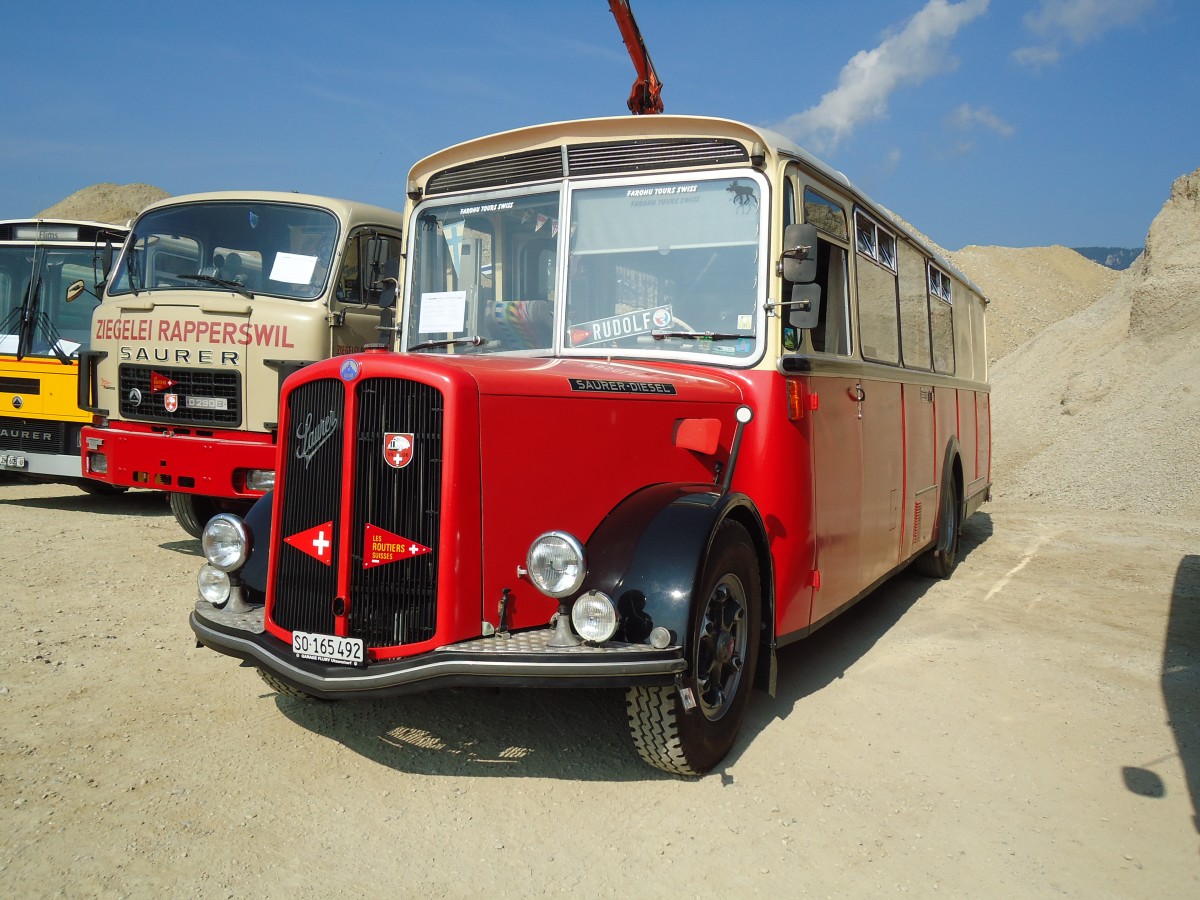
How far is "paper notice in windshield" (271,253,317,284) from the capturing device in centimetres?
795

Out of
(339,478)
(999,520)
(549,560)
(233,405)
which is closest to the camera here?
(549,560)

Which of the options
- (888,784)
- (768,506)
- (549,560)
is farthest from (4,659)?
(888,784)

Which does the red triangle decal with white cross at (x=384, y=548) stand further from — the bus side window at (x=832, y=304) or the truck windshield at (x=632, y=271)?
the bus side window at (x=832, y=304)

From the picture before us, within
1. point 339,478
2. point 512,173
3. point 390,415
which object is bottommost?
point 339,478

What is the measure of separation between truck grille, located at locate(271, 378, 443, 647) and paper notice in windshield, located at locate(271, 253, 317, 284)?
4.37 meters

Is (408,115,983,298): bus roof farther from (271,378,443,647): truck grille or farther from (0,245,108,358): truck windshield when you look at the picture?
(0,245,108,358): truck windshield

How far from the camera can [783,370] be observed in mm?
4562

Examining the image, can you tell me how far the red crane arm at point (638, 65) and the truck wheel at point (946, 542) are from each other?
719 centimetres

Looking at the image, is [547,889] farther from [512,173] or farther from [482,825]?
[512,173]

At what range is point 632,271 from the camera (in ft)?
15.5

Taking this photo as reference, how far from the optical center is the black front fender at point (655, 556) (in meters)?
3.61

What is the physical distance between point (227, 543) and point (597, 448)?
1.58 metres

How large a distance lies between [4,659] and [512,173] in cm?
369

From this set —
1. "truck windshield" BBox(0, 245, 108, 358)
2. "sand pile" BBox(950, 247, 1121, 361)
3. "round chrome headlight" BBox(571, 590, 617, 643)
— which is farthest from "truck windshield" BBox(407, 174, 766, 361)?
"sand pile" BBox(950, 247, 1121, 361)
